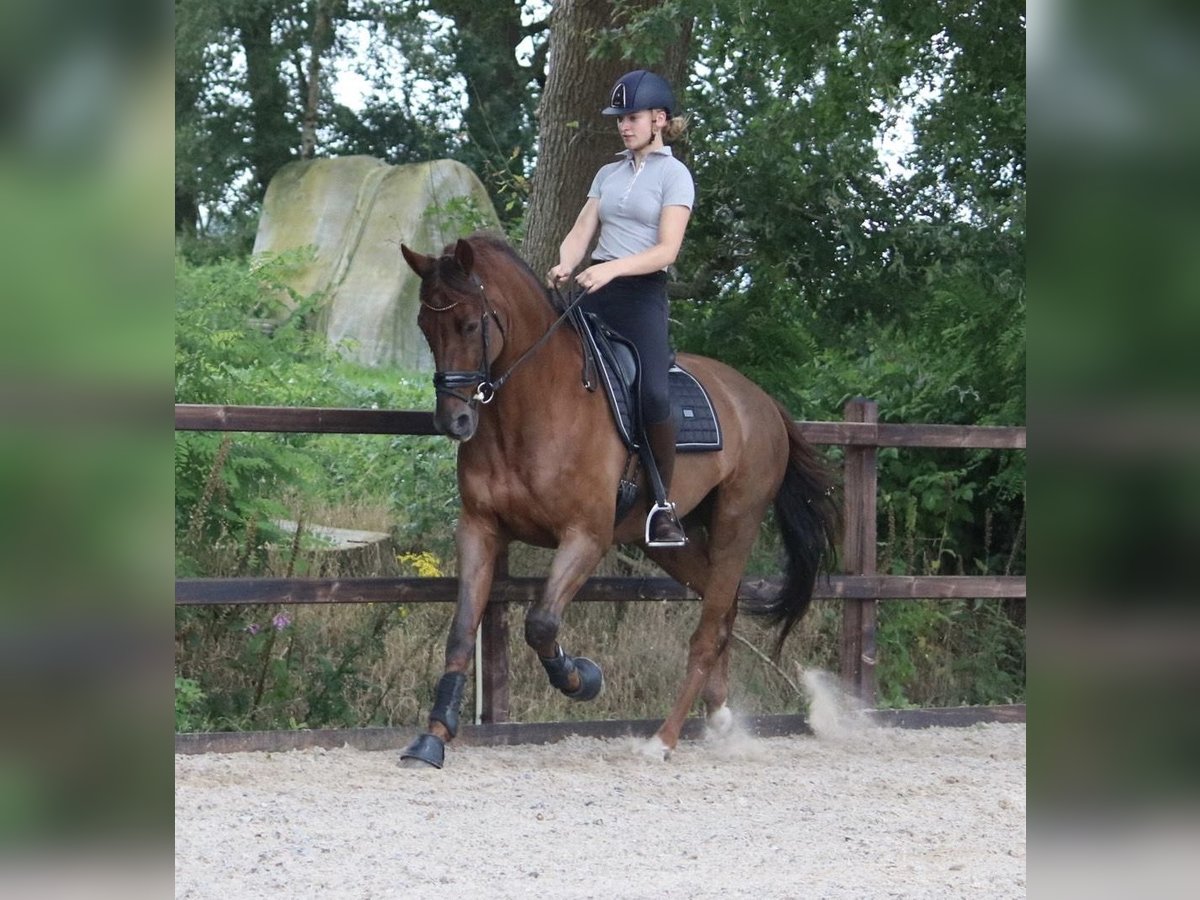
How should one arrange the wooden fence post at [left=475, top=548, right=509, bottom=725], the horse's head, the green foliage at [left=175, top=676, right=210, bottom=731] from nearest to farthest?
the horse's head, the green foliage at [left=175, top=676, right=210, bottom=731], the wooden fence post at [left=475, top=548, right=509, bottom=725]

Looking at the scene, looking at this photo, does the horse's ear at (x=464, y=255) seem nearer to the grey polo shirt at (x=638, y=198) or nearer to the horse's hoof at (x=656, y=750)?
the grey polo shirt at (x=638, y=198)

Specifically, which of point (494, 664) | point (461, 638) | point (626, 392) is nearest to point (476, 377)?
point (626, 392)

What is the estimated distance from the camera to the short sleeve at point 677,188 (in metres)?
5.75

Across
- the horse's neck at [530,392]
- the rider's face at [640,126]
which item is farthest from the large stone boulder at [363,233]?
the horse's neck at [530,392]

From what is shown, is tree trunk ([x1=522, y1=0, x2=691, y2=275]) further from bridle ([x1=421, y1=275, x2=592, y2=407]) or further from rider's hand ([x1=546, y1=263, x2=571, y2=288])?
bridle ([x1=421, y1=275, x2=592, y2=407])

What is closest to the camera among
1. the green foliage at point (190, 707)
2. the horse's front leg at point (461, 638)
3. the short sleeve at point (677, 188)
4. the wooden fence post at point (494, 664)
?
the horse's front leg at point (461, 638)

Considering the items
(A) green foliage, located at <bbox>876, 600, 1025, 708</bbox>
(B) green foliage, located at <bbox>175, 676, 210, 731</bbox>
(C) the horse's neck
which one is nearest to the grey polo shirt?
(C) the horse's neck

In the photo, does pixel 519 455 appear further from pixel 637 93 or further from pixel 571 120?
pixel 571 120

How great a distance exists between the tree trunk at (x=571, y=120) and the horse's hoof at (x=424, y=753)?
2.89 m

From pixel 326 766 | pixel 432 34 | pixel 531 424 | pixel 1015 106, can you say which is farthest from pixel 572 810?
pixel 432 34

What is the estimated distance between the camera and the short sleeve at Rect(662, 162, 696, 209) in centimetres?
575
